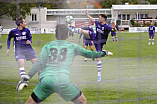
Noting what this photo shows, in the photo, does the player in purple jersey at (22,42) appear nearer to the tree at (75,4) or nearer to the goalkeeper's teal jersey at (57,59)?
the tree at (75,4)

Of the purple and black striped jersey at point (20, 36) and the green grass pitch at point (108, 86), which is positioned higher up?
the purple and black striped jersey at point (20, 36)

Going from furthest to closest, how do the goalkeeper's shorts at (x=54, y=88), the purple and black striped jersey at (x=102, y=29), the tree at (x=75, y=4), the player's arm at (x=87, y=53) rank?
the purple and black striped jersey at (x=102, y=29) → the tree at (x=75, y=4) → the player's arm at (x=87, y=53) → the goalkeeper's shorts at (x=54, y=88)

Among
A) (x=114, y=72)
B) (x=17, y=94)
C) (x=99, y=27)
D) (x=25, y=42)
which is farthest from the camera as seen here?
(x=114, y=72)

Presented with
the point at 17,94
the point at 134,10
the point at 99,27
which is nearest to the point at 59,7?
the point at 17,94

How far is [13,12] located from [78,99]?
359cm

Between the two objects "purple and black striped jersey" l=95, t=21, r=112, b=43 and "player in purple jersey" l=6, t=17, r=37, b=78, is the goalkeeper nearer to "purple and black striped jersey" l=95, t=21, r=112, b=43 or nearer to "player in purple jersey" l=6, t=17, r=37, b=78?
"player in purple jersey" l=6, t=17, r=37, b=78

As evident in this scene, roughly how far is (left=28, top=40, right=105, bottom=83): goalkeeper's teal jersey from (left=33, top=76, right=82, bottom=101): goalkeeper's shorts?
0.08 meters

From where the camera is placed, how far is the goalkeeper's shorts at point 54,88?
3.70 m

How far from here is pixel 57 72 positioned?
3.78 m

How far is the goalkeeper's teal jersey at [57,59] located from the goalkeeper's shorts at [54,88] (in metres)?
0.08

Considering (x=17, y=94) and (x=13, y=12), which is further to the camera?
(x=13, y=12)

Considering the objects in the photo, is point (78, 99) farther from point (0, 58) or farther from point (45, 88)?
point (0, 58)

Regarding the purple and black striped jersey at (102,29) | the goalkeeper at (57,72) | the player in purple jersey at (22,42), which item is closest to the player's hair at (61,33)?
the goalkeeper at (57,72)

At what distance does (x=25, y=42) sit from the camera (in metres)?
7.42
